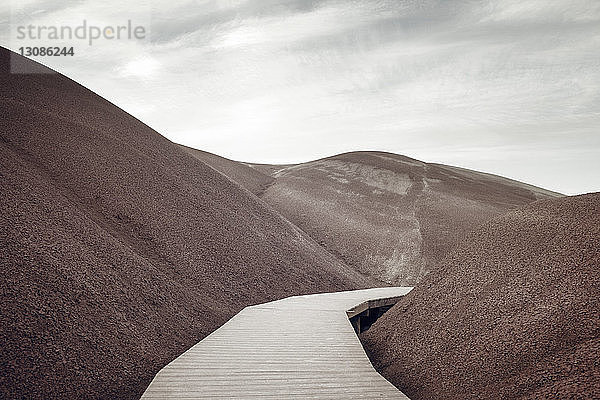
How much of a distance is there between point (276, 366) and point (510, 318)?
10.6ft

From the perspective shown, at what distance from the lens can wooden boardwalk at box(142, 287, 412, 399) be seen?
593 cm

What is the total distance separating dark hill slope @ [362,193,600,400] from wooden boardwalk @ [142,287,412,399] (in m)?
0.77

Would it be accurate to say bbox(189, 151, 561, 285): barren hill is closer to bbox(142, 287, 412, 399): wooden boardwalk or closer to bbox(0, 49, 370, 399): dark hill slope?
bbox(0, 49, 370, 399): dark hill slope

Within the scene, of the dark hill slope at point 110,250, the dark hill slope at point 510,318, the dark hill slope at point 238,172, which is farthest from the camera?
the dark hill slope at point 238,172

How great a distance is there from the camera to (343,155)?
51.0 m

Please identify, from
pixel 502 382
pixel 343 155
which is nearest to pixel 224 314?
pixel 502 382

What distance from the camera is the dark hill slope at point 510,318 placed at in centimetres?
587

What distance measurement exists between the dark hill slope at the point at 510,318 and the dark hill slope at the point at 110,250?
4129mm

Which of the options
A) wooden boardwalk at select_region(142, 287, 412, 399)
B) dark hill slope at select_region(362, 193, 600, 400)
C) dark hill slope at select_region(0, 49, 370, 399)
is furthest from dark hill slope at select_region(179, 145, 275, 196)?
dark hill slope at select_region(362, 193, 600, 400)

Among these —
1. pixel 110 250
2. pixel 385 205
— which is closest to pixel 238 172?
pixel 385 205

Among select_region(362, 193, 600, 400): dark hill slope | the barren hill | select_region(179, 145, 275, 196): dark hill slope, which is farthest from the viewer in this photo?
select_region(179, 145, 275, 196): dark hill slope

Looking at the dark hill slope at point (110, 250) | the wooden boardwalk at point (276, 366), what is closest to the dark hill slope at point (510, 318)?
the wooden boardwalk at point (276, 366)

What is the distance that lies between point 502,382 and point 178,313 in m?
7.30

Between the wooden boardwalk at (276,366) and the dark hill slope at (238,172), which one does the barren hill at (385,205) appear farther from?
the wooden boardwalk at (276,366)
